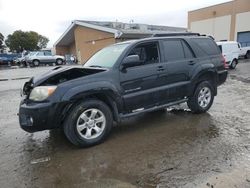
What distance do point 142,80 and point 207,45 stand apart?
2.41m

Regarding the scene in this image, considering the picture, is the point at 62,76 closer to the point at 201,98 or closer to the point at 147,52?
the point at 147,52

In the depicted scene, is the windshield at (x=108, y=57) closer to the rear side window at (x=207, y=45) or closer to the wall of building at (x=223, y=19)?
the rear side window at (x=207, y=45)

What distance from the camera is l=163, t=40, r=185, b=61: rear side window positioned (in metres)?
5.38

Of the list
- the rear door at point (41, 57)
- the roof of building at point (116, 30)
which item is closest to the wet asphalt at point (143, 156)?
the roof of building at point (116, 30)

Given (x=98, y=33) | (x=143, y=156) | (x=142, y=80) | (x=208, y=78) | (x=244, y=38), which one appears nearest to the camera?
(x=143, y=156)

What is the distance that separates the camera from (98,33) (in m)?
28.3

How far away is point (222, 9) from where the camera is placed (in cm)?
3462

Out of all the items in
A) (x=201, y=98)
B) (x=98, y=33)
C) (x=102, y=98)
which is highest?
(x=98, y=33)

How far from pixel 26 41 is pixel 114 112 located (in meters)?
68.2

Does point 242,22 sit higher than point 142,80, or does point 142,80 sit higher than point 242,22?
point 242,22

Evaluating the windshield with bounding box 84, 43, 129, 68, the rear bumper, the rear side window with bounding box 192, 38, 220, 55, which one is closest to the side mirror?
the windshield with bounding box 84, 43, 129, 68

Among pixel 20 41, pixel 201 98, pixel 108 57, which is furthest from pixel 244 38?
pixel 20 41

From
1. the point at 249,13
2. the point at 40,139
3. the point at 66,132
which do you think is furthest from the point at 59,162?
the point at 249,13

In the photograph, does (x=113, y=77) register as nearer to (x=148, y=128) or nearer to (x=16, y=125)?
(x=148, y=128)
